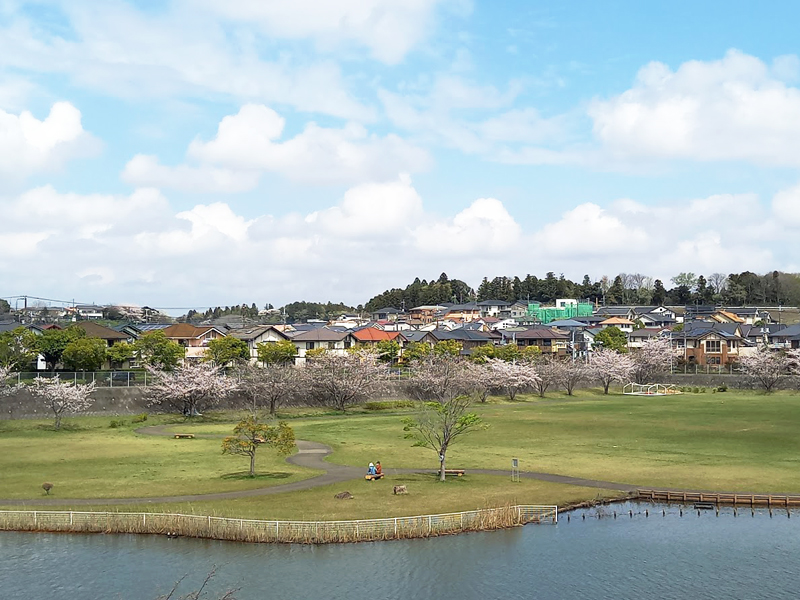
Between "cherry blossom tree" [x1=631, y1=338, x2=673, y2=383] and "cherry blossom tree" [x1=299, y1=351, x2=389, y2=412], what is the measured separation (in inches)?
1903

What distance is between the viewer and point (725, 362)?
141m

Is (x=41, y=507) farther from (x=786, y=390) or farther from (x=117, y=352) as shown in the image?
(x=786, y=390)

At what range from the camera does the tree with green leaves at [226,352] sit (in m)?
109

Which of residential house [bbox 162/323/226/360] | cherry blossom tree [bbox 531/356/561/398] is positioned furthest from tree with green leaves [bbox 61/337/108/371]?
cherry blossom tree [bbox 531/356/561/398]

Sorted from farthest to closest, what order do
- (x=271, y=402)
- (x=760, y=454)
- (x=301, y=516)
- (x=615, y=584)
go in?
(x=271, y=402) < (x=760, y=454) < (x=301, y=516) < (x=615, y=584)

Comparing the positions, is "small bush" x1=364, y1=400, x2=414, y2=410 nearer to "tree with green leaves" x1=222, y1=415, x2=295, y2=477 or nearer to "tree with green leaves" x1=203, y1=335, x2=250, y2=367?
"tree with green leaves" x1=203, y1=335, x2=250, y2=367

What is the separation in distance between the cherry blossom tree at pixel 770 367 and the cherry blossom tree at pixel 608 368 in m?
17.4

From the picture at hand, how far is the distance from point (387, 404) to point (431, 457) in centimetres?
4068

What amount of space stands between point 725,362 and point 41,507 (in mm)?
126162

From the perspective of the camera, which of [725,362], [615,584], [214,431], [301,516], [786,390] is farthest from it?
[725,362]

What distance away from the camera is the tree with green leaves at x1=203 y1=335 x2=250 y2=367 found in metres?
109

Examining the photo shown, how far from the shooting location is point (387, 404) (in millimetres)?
98375

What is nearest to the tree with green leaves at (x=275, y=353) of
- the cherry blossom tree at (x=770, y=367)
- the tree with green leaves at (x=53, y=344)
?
the tree with green leaves at (x=53, y=344)

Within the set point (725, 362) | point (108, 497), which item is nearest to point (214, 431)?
point (108, 497)
